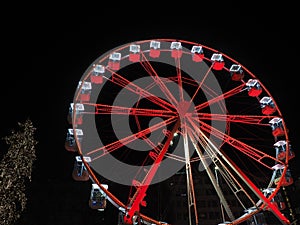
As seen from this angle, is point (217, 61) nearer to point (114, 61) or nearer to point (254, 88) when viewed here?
point (254, 88)

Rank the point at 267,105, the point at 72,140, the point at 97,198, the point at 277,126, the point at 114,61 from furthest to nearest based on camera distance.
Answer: the point at 267,105 < the point at 114,61 < the point at 277,126 < the point at 72,140 < the point at 97,198

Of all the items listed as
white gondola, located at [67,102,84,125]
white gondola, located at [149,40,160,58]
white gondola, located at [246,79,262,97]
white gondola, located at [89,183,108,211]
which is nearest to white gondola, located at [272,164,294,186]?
white gondola, located at [246,79,262,97]

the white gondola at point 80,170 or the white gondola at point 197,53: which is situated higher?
the white gondola at point 197,53

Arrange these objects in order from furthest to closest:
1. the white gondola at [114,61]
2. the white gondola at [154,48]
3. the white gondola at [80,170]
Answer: the white gondola at [154,48]
the white gondola at [114,61]
the white gondola at [80,170]

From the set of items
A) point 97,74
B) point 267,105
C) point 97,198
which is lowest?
point 97,198

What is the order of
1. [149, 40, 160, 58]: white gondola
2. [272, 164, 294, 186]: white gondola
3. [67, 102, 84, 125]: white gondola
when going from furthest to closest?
[149, 40, 160, 58]: white gondola
[272, 164, 294, 186]: white gondola
[67, 102, 84, 125]: white gondola

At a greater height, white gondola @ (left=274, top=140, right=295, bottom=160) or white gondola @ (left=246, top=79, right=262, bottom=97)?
white gondola @ (left=246, top=79, right=262, bottom=97)

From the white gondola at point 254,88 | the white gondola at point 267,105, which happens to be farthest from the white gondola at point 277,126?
the white gondola at point 254,88

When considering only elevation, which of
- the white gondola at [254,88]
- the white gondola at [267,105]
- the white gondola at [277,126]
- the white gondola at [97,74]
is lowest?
the white gondola at [277,126]

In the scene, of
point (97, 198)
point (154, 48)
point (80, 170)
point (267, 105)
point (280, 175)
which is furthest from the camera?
point (154, 48)

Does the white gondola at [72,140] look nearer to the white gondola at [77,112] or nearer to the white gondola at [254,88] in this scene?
the white gondola at [77,112]

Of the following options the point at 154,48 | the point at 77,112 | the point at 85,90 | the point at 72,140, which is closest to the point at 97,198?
the point at 72,140

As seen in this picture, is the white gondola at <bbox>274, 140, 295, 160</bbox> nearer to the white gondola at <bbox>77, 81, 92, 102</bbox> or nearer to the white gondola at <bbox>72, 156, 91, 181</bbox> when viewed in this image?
the white gondola at <bbox>72, 156, 91, 181</bbox>

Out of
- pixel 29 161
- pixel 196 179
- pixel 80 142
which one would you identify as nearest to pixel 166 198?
pixel 196 179
